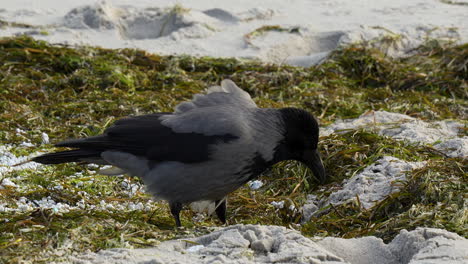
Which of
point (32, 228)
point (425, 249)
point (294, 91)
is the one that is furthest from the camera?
point (294, 91)

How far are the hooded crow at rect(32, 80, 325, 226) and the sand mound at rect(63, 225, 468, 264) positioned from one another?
59cm

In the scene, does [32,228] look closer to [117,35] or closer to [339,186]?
[339,186]

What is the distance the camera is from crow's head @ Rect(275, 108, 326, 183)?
4.34 meters

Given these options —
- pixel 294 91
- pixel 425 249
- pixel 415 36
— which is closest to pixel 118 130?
pixel 425 249

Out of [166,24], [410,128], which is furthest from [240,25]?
[410,128]

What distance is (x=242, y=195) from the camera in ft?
16.8

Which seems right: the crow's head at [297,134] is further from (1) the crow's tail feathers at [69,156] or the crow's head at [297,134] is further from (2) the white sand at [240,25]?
(2) the white sand at [240,25]

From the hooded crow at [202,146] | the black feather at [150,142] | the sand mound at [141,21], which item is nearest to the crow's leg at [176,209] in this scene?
the hooded crow at [202,146]

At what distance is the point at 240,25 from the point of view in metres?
9.34

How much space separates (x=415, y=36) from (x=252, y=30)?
2.09 meters

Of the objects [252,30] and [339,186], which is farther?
[252,30]

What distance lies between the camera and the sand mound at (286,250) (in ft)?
10.7

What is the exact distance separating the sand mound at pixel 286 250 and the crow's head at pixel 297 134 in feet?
2.78

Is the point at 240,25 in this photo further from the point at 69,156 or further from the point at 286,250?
the point at 286,250
